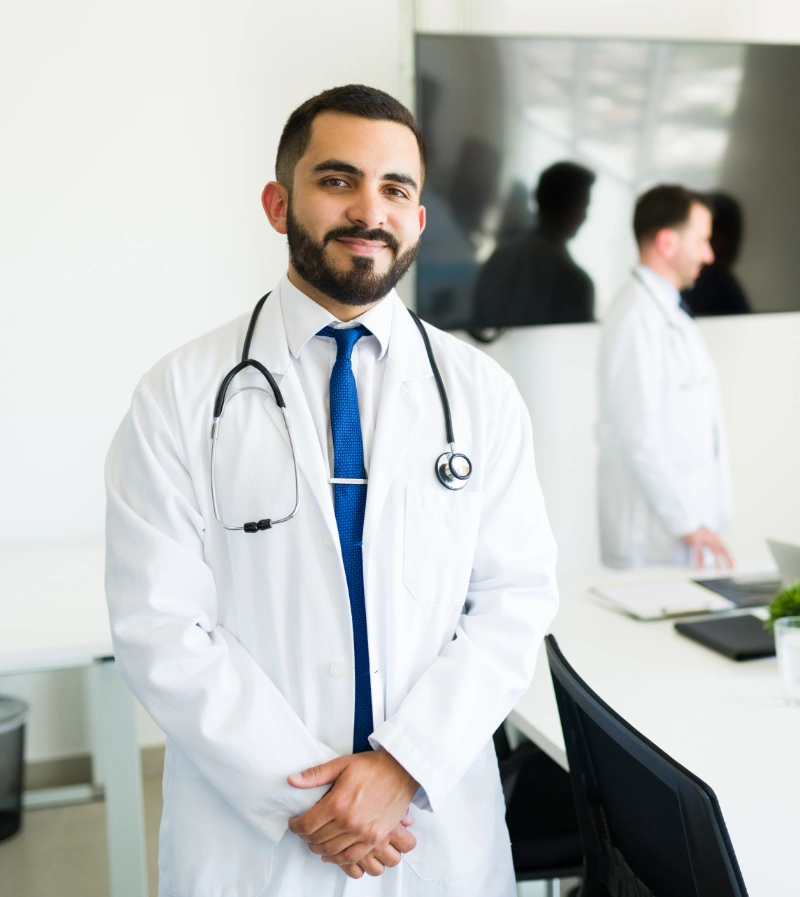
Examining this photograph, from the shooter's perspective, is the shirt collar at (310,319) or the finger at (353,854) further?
the shirt collar at (310,319)

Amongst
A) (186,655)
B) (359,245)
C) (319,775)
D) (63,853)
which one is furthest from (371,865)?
(63,853)

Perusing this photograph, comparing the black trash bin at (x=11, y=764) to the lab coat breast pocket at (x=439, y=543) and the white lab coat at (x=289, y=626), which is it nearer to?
the white lab coat at (x=289, y=626)

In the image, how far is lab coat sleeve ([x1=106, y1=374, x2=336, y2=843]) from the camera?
3.84 feet

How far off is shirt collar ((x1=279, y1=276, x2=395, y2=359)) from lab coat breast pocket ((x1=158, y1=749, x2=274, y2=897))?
0.61 metres

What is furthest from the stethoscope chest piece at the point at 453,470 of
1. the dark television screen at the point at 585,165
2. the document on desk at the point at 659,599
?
the dark television screen at the point at 585,165

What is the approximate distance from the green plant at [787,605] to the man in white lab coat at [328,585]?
524mm

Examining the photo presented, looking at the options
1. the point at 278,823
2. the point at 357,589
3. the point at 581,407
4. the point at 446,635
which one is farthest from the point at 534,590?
the point at 581,407

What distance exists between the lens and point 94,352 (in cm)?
271

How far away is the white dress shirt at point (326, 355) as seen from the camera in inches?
51.8

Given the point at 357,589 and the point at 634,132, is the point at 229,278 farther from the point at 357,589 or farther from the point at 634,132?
the point at 357,589

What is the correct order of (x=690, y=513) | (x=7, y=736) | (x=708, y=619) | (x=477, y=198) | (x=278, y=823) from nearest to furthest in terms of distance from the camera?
1. (x=278, y=823)
2. (x=708, y=619)
3. (x=7, y=736)
4. (x=477, y=198)
5. (x=690, y=513)

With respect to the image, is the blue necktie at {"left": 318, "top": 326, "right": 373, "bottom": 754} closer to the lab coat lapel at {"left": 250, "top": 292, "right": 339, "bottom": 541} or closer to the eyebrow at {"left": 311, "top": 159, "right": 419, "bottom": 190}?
the lab coat lapel at {"left": 250, "top": 292, "right": 339, "bottom": 541}

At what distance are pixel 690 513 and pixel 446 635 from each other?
73.6 inches

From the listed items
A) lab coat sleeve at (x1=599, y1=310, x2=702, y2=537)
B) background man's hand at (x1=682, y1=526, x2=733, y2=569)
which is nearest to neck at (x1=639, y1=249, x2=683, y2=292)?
lab coat sleeve at (x1=599, y1=310, x2=702, y2=537)
